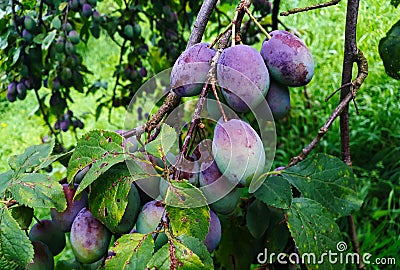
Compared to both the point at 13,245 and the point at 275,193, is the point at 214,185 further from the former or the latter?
the point at 13,245

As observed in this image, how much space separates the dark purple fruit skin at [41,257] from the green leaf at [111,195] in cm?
17

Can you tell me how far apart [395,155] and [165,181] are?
1813 mm

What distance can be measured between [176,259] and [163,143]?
0.53 ft

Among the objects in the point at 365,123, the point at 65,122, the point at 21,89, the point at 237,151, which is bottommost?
the point at 365,123

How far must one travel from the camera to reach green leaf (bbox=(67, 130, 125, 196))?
2.10ft

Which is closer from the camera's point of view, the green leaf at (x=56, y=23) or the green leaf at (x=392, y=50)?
the green leaf at (x=392, y=50)

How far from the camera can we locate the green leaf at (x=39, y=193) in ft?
2.29

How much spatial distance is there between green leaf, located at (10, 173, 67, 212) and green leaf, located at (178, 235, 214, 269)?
22cm

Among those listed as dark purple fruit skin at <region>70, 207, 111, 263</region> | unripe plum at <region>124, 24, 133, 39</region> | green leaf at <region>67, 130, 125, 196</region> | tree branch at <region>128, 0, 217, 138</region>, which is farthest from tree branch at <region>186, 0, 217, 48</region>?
unripe plum at <region>124, 24, 133, 39</region>

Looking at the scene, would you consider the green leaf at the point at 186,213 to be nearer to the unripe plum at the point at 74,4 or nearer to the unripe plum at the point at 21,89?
the unripe plum at the point at 74,4

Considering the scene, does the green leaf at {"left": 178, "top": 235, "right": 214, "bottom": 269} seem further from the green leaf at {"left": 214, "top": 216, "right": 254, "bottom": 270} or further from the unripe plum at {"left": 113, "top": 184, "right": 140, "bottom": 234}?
the green leaf at {"left": 214, "top": 216, "right": 254, "bottom": 270}

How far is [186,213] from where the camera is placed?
59 cm

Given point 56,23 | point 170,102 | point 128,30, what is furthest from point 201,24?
point 128,30

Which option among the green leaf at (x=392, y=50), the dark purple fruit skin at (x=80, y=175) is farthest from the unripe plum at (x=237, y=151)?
the green leaf at (x=392, y=50)
